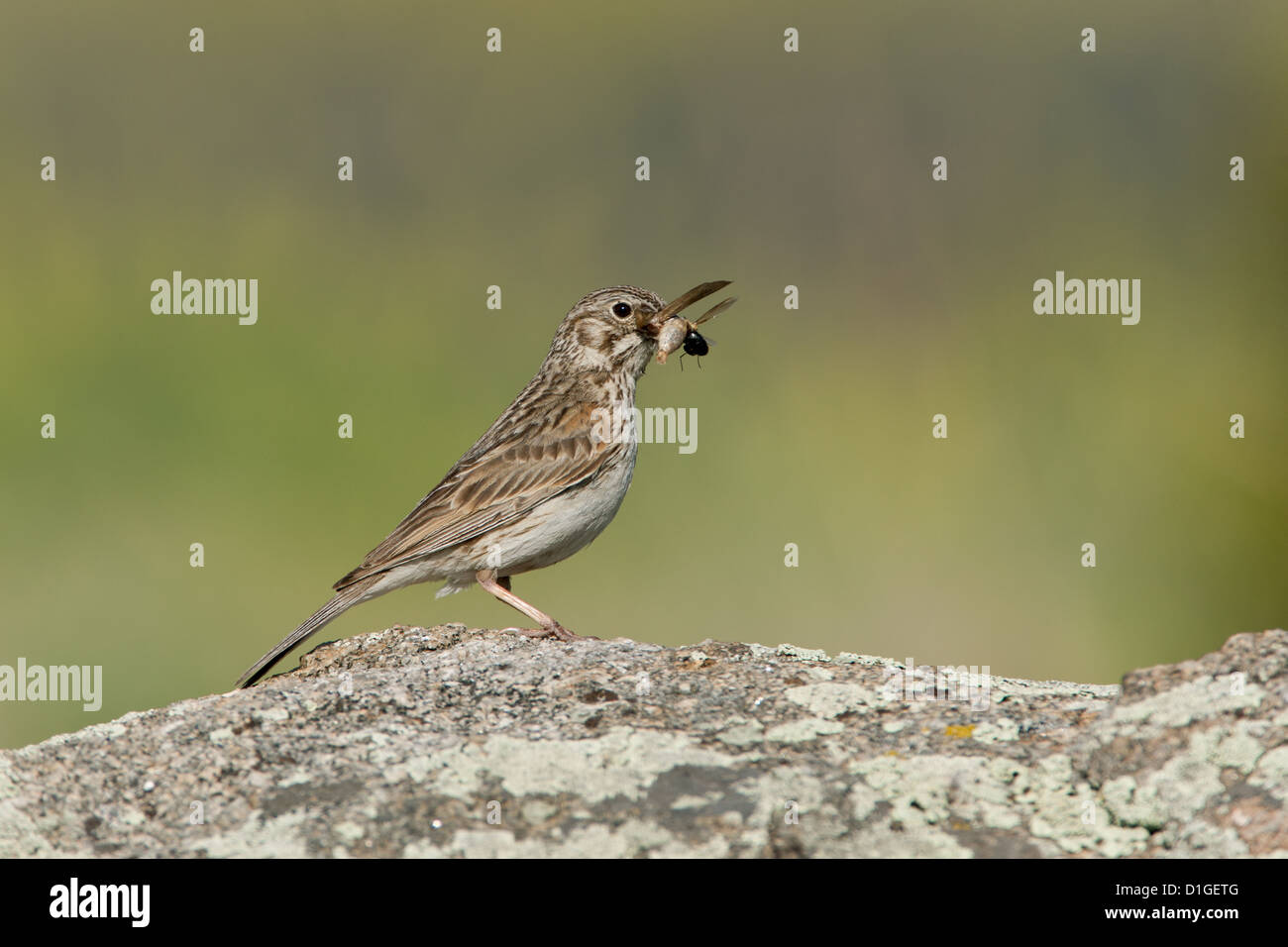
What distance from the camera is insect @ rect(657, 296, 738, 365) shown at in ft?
28.6

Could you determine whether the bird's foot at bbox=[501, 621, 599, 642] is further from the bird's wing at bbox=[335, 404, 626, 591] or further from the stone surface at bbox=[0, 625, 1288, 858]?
the stone surface at bbox=[0, 625, 1288, 858]

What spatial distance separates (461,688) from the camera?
5.20 m

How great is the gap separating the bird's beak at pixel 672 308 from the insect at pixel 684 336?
0.16ft

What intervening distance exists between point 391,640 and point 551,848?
2.62 metres

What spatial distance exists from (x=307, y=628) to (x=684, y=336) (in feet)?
9.89

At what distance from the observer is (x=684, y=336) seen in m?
8.76

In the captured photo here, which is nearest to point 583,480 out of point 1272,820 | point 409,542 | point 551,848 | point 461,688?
point 409,542

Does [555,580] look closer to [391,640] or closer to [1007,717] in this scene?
[391,640]

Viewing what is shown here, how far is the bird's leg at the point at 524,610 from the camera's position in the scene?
269 inches

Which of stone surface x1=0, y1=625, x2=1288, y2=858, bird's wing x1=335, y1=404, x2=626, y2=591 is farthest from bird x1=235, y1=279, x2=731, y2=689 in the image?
stone surface x1=0, y1=625, x2=1288, y2=858

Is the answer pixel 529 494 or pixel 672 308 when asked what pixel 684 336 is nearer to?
pixel 672 308

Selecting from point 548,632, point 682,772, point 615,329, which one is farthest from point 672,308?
point 682,772
